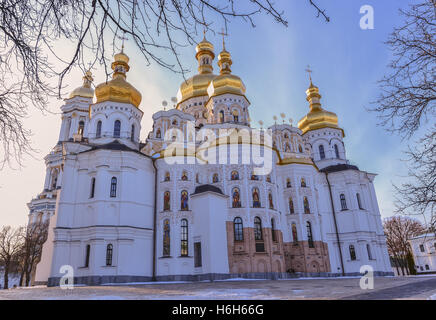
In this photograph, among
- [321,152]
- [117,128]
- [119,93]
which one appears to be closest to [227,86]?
[119,93]

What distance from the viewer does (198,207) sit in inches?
947

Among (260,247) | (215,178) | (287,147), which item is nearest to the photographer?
(260,247)

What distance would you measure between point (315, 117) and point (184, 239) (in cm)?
2415

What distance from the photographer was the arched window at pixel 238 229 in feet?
77.2

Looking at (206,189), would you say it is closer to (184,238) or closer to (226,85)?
(184,238)

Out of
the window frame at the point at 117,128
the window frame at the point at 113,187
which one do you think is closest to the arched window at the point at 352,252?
the window frame at the point at 113,187

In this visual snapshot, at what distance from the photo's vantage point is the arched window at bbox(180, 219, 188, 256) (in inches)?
927

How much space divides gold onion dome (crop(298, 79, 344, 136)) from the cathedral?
6896mm

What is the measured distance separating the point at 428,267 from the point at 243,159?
47699 mm

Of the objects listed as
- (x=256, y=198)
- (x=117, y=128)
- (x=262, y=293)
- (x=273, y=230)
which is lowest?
(x=262, y=293)

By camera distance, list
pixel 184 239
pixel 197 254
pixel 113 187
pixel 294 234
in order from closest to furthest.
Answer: pixel 197 254, pixel 113 187, pixel 184 239, pixel 294 234

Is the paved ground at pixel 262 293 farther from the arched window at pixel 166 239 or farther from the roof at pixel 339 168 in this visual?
the roof at pixel 339 168
